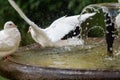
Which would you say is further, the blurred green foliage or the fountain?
the blurred green foliage

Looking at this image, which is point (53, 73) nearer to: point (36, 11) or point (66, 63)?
point (66, 63)


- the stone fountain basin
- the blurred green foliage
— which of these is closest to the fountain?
the stone fountain basin

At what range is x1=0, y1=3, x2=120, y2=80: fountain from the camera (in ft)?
11.7

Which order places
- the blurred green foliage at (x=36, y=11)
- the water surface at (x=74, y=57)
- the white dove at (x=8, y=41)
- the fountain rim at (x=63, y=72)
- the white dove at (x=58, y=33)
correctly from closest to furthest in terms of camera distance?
the fountain rim at (x=63, y=72), the water surface at (x=74, y=57), the white dove at (x=8, y=41), the white dove at (x=58, y=33), the blurred green foliage at (x=36, y=11)

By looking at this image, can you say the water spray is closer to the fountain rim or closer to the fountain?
the fountain

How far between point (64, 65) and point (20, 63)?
0.32 meters

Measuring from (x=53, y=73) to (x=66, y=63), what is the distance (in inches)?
16.2

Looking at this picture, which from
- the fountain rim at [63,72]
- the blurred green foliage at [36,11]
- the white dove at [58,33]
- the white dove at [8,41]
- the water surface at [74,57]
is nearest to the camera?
the fountain rim at [63,72]

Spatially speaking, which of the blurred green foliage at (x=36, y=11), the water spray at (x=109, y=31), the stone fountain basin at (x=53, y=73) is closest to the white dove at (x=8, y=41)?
the stone fountain basin at (x=53, y=73)

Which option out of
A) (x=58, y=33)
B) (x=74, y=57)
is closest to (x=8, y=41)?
(x=74, y=57)

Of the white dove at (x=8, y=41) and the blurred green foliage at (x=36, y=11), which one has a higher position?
the white dove at (x=8, y=41)

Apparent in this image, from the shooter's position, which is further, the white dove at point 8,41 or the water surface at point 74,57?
the white dove at point 8,41

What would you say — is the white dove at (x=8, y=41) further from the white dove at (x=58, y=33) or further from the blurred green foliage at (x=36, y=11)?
the blurred green foliage at (x=36, y=11)

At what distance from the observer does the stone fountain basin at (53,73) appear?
3.54 meters
